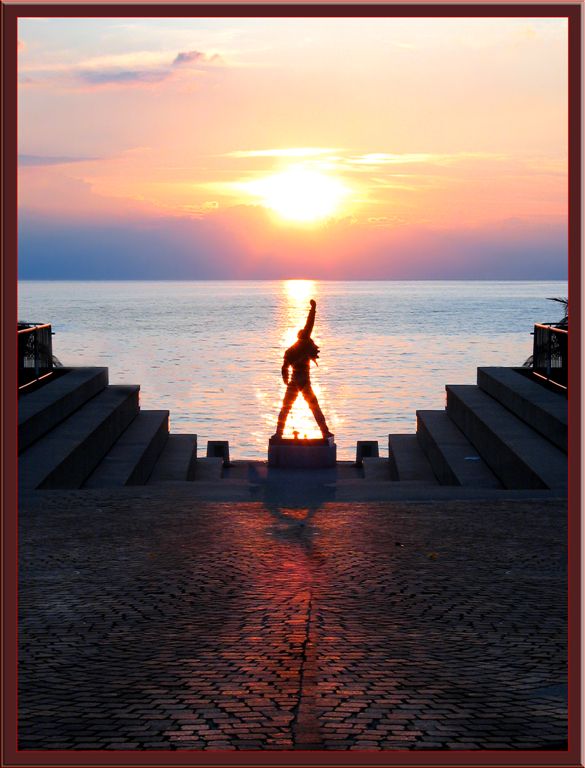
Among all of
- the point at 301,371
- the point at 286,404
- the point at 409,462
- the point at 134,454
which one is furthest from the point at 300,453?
the point at 134,454

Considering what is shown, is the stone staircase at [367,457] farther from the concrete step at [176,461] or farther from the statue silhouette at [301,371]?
the statue silhouette at [301,371]

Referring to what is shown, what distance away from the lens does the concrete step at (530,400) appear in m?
16.3

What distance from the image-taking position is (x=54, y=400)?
1853 centimetres

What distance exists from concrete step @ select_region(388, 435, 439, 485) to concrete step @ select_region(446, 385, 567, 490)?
0.95 m

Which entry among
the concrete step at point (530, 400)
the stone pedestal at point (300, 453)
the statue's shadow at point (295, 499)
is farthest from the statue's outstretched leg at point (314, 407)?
the concrete step at point (530, 400)

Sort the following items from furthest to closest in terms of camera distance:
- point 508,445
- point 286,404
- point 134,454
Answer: point 286,404 < point 134,454 < point 508,445

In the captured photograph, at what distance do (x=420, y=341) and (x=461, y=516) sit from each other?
259 ft

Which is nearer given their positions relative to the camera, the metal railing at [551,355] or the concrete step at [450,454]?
the concrete step at [450,454]

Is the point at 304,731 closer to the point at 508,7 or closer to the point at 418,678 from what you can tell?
the point at 418,678

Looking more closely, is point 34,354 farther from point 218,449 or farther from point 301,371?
point 301,371

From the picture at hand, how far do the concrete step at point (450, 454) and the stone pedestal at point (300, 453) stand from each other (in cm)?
194

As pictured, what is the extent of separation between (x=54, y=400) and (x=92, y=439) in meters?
1.62

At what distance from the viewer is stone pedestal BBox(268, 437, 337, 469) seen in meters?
19.7

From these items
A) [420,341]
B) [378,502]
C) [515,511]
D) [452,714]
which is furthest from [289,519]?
[420,341]
